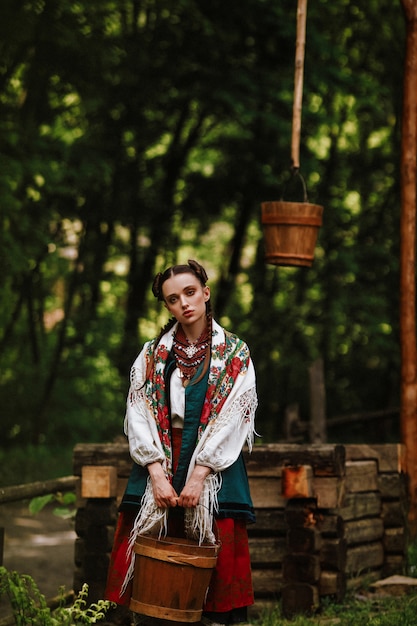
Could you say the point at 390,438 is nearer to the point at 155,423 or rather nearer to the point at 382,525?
the point at 382,525

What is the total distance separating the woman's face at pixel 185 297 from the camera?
14.5 ft

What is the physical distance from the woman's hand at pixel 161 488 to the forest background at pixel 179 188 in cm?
742

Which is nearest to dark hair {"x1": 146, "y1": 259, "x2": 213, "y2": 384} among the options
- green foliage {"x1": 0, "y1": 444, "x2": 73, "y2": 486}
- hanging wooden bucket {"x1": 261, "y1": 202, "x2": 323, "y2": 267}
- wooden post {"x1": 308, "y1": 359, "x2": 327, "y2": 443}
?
hanging wooden bucket {"x1": 261, "y1": 202, "x2": 323, "y2": 267}

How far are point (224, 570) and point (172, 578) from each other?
1.00ft

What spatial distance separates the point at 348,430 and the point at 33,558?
27.4ft

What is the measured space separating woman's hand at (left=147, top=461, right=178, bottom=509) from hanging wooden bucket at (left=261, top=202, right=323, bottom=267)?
287 cm

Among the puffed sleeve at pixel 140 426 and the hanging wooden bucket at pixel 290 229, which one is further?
the hanging wooden bucket at pixel 290 229

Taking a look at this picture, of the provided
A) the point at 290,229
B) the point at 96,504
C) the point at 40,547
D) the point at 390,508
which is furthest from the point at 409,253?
the point at 40,547

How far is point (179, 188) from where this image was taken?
664 inches

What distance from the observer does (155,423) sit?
4344 mm

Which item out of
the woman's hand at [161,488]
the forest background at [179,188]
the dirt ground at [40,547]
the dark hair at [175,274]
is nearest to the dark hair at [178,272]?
the dark hair at [175,274]

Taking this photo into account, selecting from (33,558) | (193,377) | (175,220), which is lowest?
(33,558)

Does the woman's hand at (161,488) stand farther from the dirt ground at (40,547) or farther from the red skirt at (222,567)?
the dirt ground at (40,547)

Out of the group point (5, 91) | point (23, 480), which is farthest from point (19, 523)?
point (5, 91)
